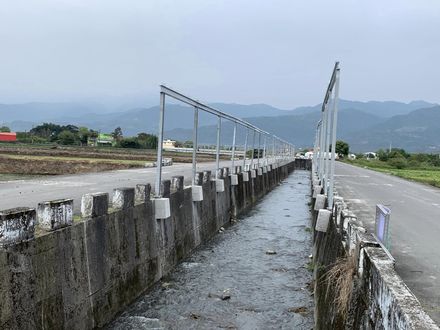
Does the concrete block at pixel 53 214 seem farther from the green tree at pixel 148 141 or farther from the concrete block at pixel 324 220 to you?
the green tree at pixel 148 141

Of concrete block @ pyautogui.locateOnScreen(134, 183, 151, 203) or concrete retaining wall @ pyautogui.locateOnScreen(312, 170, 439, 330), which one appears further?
concrete block @ pyautogui.locateOnScreen(134, 183, 151, 203)

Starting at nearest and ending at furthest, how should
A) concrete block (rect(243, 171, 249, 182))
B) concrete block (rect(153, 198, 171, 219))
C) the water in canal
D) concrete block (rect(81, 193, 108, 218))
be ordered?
concrete block (rect(81, 193, 108, 218)), the water in canal, concrete block (rect(153, 198, 171, 219)), concrete block (rect(243, 171, 249, 182))

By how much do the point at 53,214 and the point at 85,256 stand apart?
1120 millimetres

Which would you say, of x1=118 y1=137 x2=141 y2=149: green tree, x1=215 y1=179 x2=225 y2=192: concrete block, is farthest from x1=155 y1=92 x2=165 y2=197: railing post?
x1=118 y1=137 x2=141 y2=149: green tree

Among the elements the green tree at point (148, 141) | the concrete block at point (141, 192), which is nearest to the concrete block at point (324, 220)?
the concrete block at point (141, 192)

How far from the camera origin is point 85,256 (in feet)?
23.5

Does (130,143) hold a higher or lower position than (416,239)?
higher

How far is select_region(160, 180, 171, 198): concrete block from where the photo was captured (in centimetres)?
1088

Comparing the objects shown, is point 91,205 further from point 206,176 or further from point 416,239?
point 206,176

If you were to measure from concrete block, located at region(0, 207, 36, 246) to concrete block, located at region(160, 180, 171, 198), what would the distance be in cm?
514

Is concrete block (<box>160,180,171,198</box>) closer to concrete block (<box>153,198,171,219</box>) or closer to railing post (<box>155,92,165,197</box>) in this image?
railing post (<box>155,92,165,197</box>)

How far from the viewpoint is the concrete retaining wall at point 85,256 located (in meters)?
5.45

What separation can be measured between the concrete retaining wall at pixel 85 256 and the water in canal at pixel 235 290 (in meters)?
0.41

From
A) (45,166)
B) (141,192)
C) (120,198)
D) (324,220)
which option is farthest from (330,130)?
(45,166)
